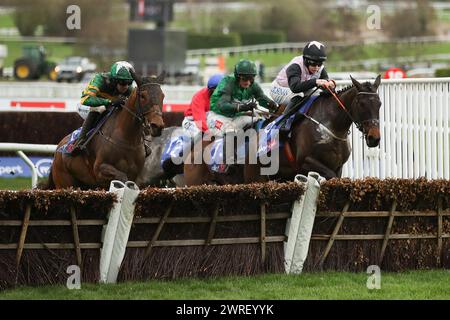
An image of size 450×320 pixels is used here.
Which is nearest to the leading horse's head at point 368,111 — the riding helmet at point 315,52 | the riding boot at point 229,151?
the riding helmet at point 315,52

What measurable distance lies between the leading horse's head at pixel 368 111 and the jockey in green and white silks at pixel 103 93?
85.2 inches

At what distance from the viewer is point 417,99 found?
11.9 m

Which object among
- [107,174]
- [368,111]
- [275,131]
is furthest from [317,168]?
[107,174]

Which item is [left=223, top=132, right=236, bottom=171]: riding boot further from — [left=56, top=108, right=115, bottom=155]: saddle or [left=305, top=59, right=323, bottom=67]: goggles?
[left=56, top=108, right=115, bottom=155]: saddle

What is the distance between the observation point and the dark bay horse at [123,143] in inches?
381

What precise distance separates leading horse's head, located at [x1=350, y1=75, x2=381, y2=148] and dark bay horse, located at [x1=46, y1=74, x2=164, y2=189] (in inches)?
71.1

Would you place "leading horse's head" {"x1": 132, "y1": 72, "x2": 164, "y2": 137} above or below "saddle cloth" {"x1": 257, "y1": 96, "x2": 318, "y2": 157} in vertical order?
above

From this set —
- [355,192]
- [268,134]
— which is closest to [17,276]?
[355,192]

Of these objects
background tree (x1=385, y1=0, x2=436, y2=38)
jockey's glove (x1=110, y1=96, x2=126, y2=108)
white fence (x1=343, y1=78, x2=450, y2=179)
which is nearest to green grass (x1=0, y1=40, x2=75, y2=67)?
background tree (x1=385, y1=0, x2=436, y2=38)

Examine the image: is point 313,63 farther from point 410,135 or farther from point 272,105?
point 410,135

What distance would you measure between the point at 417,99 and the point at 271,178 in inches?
91.3

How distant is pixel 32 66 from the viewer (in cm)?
3938

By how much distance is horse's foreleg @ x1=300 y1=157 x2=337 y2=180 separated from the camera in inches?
392
